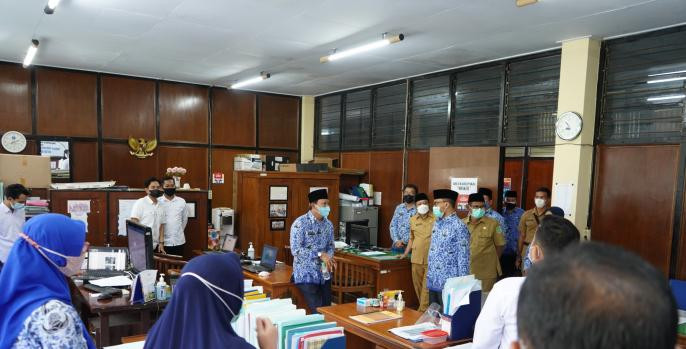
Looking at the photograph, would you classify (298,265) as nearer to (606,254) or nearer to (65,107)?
A: (606,254)

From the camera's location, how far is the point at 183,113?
7.93m

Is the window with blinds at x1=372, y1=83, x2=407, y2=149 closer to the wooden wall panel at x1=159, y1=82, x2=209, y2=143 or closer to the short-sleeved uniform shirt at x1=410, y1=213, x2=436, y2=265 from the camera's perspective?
the short-sleeved uniform shirt at x1=410, y1=213, x2=436, y2=265

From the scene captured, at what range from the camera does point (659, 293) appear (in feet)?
2.05

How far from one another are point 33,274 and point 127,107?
630 centimetres

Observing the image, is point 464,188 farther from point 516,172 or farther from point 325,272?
point 516,172

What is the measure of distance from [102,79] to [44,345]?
21.6ft

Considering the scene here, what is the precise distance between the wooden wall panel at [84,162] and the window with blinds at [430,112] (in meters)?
5.15

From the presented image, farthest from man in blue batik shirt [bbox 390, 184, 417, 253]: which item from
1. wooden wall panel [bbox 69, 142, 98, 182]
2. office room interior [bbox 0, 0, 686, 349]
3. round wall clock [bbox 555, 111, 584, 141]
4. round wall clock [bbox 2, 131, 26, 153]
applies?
round wall clock [bbox 2, 131, 26, 153]

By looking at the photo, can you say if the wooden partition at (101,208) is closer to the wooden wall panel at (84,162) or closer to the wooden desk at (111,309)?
the wooden wall panel at (84,162)

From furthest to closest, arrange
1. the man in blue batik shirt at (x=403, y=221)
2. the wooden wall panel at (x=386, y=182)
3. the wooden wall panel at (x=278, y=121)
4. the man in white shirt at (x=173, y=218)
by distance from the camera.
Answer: the wooden wall panel at (x=278, y=121), the wooden wall panel at (x=386, y=182), the man in blue batik shirt at (x=403, y=221), the man in white shirt at (x=173, y=218)

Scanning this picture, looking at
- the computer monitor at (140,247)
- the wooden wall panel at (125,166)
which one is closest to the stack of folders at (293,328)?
the computer monitor at (140,247)

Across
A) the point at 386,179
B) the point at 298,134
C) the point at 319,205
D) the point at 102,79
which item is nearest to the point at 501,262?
the point at 386,179

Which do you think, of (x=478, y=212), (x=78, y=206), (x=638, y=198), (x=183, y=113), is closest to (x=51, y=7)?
(x=78, y=206)

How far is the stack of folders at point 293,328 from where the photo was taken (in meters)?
2.21
